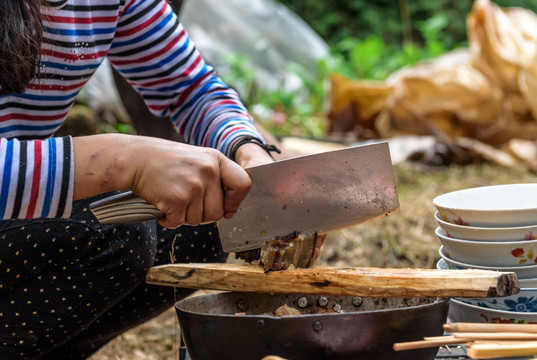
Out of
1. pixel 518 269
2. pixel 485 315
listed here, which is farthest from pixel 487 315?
pixel 518 269

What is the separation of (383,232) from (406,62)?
13.8 feet

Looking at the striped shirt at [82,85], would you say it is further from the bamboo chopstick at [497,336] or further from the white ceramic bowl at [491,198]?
the bamboo chopstick at [497,336]

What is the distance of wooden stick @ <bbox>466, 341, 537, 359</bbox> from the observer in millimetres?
1086

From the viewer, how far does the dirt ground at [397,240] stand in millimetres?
2656

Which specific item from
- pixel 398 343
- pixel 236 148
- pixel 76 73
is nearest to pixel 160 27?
pixel 76 73

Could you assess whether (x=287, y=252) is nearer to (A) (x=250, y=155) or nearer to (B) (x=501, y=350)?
(A) (x=250, y=155)

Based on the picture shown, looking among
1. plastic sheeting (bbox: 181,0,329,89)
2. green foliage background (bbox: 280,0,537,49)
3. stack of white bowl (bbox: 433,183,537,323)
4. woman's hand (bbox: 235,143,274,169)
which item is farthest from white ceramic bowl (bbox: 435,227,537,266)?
green foliage background (bbox: 280,0,537,49)

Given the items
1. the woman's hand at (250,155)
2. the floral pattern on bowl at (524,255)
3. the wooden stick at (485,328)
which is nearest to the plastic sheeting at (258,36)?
the woman's hand at (250,155)

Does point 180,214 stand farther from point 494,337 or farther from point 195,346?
point 494,337

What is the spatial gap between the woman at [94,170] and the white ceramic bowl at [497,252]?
51cm

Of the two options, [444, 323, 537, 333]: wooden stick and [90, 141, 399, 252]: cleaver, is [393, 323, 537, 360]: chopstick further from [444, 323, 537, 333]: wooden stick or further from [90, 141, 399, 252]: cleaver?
[90, 141, 399, 252]: cleaver

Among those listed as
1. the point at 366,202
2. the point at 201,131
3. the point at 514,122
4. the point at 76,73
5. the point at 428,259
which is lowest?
the point at 428,259

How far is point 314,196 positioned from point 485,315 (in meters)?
0.45

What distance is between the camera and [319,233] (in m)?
1.49
